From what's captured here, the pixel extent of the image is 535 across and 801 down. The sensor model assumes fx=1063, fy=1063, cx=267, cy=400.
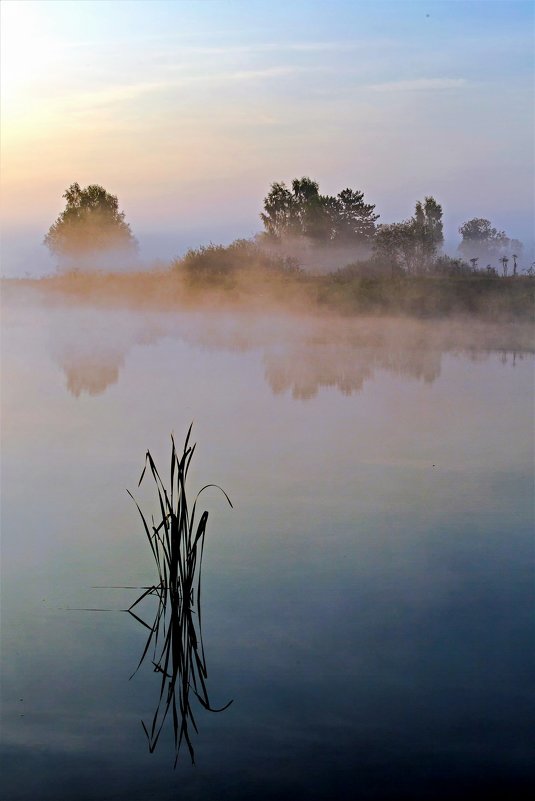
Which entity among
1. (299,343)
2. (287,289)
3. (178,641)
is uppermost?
(287,289)

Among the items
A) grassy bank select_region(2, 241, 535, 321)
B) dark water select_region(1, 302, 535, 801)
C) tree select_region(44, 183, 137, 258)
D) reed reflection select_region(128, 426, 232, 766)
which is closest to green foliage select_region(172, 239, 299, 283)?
grassy bank select_region(2, 241, 535, 321)

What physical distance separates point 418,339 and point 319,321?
11.6 ft

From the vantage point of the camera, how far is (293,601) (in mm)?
4859

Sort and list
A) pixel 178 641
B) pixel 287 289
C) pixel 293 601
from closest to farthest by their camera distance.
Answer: pixel 178 641
pixel 293 601
pixel 287 289

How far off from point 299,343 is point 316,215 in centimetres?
892

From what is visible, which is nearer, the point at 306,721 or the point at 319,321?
the point at 306,721

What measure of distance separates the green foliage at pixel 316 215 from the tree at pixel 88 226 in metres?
5.75

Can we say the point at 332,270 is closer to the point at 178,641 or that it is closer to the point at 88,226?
the point at 88,226

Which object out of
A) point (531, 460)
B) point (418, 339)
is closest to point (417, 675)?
point (531, 460)

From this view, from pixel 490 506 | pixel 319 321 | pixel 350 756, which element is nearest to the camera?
pixel 350 756

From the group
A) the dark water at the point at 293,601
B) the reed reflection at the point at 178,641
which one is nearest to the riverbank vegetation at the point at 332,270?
the dark water at the point at 293,601

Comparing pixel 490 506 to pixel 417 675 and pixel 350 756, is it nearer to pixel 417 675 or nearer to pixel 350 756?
pixel 417 675

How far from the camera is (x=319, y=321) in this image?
22.3 m

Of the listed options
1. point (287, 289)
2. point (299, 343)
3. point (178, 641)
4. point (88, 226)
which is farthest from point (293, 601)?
point (88, 226)
